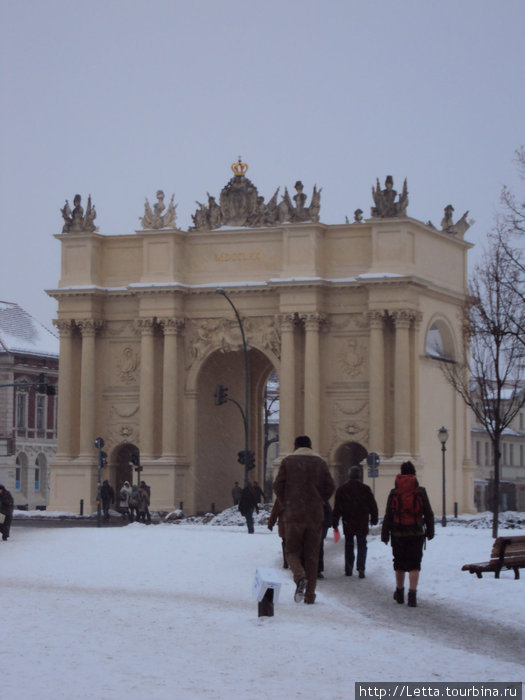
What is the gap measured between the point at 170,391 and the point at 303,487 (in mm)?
44172

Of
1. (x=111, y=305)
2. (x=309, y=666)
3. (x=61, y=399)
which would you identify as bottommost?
(x=309, y=666)

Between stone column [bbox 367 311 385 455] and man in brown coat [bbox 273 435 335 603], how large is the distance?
41.0 meters

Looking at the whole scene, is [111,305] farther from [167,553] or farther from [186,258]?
[167,553]

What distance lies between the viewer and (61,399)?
64312 millimetres

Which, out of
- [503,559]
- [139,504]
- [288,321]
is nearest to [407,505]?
[503,559]

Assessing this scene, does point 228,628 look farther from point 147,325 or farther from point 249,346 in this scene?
point 147,325

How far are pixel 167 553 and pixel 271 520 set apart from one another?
26.5 feet

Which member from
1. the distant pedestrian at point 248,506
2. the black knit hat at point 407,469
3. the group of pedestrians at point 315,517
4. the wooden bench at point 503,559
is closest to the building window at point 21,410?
the distant pedestrian at point 248,506

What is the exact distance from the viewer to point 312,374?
199 ft

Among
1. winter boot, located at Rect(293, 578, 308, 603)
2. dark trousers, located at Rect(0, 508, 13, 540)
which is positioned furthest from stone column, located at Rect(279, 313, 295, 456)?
winter boot, located at Rect(293, 578, 308, 603)

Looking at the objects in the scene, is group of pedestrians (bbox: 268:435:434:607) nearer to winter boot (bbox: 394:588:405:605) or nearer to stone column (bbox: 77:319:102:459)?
winter boot (bbox: 394:588:405:605)

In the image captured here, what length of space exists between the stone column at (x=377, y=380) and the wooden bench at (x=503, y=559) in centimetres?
3665

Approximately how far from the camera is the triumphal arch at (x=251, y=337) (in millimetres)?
59781

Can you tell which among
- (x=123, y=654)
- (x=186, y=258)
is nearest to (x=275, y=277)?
(x=186, y=258)
